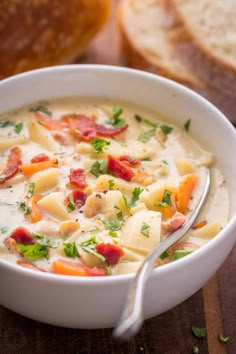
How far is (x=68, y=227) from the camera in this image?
9.82 ft

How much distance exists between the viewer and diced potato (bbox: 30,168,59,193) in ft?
10.7

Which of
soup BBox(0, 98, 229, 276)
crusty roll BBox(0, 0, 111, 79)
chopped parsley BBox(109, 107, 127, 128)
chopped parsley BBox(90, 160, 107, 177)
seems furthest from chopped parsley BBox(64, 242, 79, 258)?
crusty roll BBox(0, 0, 111, 79)

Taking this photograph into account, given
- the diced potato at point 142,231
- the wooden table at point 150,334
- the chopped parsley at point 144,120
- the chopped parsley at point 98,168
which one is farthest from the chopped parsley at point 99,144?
the wooden table at point 150,334

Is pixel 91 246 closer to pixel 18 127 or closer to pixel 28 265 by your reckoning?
pixel 28 265

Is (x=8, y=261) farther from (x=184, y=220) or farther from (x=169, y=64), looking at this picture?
(x=169, y=64)

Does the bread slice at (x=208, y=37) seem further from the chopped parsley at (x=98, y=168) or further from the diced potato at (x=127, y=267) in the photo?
the diced potato at (x=127, y=267)

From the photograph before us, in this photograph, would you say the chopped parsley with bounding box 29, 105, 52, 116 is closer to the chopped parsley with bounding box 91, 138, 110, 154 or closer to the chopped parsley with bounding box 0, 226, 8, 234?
the chopped parsley with bounding box 91, 138, 110, 154

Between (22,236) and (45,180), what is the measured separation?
1.35ft

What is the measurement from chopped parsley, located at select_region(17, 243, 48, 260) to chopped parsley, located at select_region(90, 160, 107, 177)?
62 cm

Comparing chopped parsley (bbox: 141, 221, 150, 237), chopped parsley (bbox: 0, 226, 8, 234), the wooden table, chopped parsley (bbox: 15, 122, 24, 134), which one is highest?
chopped parsley (bbox: 141, 221, 150, 237)

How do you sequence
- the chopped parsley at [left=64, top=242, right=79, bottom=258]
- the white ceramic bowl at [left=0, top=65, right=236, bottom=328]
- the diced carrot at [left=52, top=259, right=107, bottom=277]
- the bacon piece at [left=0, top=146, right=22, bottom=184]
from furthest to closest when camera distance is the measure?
1. the bacon piece at [left=0, top=146, right=22, bottom=184]
2. the chopped parsley at [left=64, top=242, right=79, bottom=258]
3. the diced carrot at [left=52, top=259, right=107, bottom=277]
4. the white ceramic bowl at [left=0, top=65, right=236, bottom=328]

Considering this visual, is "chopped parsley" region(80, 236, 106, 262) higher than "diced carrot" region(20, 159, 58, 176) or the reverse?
higher

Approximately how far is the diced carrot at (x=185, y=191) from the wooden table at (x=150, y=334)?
20.1 inches

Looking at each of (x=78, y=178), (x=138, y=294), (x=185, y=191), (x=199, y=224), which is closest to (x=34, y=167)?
(x=78, y=178)
